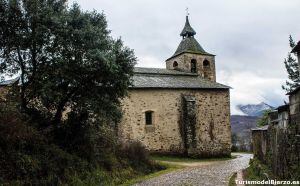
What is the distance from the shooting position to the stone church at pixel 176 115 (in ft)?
99.4

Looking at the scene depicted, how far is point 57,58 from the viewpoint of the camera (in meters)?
15.7

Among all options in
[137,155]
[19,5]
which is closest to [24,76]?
[19,5]

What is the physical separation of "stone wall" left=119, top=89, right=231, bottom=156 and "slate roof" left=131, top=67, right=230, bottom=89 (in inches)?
17.7

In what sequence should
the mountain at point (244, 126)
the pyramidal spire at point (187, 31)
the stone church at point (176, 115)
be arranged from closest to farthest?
the stone church at point (176, 115), the pyramidal spire at point (187, 31), the mountain at point (244, 126)

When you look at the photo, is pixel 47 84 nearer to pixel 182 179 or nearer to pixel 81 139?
pixel 81 139

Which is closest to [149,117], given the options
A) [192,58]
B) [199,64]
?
[192,58]

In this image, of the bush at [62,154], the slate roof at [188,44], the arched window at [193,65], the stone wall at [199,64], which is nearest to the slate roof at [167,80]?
the stone wall at [199,64]

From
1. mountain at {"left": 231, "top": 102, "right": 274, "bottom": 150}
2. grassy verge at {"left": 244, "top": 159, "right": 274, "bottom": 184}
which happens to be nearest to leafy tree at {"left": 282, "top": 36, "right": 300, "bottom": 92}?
mountain at {"left": 231, "top": 102, "right": 274, "bottom": 150}

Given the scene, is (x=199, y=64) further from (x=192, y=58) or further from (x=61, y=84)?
(x=61, y=84)

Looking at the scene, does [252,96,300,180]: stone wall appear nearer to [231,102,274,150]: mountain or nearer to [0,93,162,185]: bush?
[0,93,162,185]: bush

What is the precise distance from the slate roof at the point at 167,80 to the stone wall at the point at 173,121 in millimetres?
451

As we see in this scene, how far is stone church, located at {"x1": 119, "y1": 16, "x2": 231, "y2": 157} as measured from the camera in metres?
30.3

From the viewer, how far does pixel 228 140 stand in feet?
110

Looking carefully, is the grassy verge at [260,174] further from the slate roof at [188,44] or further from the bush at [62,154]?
the slate roof at [188,44]
